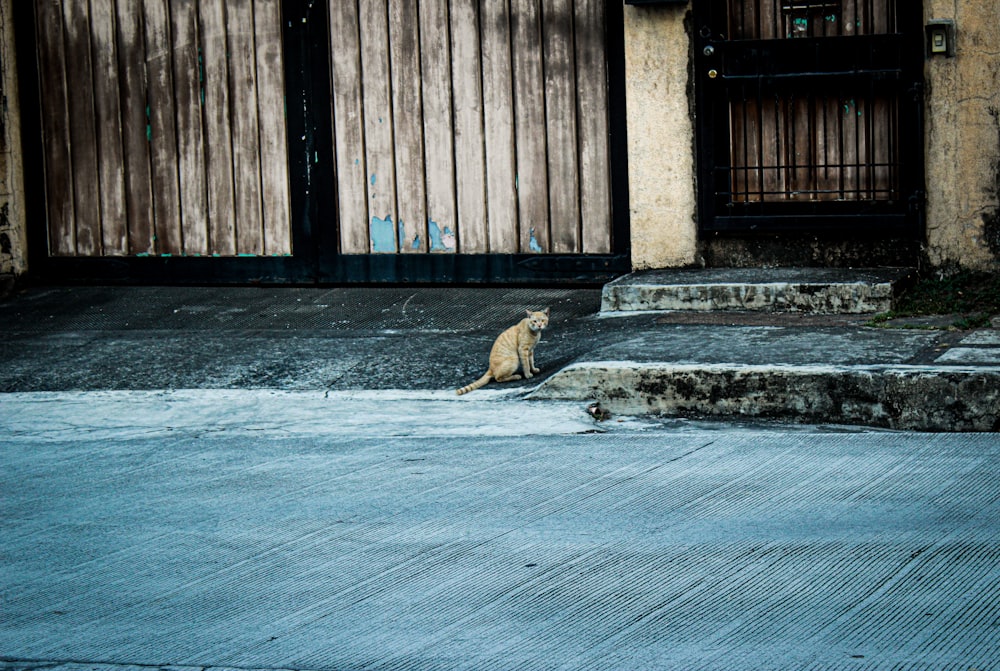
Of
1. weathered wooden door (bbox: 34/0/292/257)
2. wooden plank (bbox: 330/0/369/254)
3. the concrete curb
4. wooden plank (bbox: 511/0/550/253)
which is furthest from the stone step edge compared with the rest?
weathered wooden door (bbox: 34/0/292/257)

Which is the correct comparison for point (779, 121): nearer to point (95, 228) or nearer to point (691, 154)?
point (691, 154)

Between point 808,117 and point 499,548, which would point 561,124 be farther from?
point 499,548

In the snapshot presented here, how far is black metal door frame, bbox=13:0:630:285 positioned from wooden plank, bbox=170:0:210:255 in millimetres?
237

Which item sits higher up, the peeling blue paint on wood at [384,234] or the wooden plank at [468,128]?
the wooden plank at [468,128]

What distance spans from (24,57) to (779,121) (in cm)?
554

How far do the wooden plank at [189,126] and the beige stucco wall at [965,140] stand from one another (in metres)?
5.03

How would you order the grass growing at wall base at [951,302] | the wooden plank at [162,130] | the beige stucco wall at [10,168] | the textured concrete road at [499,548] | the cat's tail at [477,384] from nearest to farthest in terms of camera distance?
the textured concrete road at [499,548] → the cat's tail at [477,384] → the grass growing at wall base at [951,302] → the wooden plank at [162,130] → the beige stucco wall at [10,168]

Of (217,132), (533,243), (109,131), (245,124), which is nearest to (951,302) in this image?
→ (533,243)

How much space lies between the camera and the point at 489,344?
27.3 feet

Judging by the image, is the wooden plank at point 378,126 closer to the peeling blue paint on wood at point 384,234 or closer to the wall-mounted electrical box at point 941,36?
the peeling blue paint on wood at point 384,234

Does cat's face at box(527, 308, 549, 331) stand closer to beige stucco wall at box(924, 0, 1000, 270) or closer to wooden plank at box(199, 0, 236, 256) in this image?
beige stucco wall at box(924, 0, 1000, 270)

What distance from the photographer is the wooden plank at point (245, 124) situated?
33.1ft

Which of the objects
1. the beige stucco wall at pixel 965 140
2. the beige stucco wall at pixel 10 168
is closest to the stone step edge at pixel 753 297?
the beige stucco wall at pixel 965 140

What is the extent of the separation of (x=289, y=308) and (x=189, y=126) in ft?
5.56
